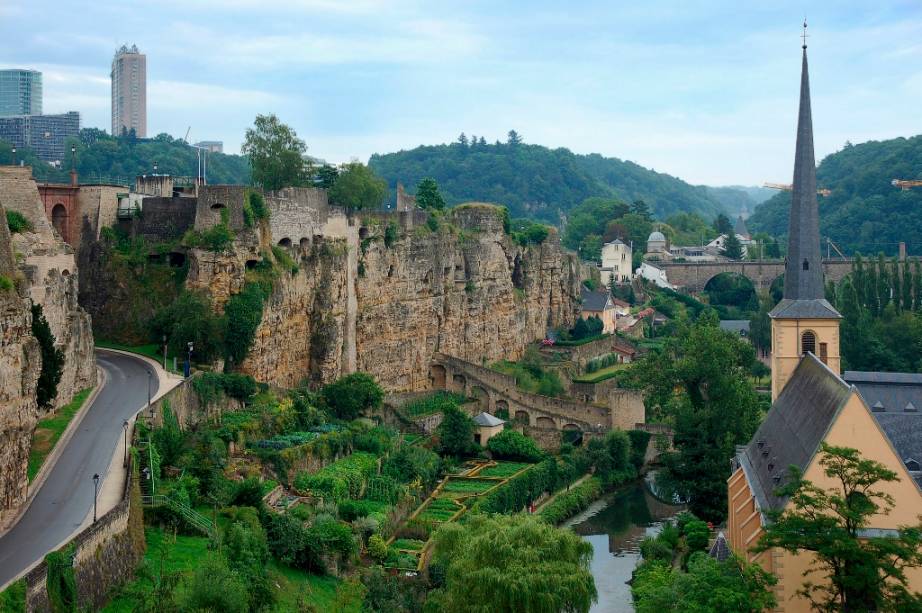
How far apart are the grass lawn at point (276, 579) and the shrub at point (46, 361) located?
6.62 m

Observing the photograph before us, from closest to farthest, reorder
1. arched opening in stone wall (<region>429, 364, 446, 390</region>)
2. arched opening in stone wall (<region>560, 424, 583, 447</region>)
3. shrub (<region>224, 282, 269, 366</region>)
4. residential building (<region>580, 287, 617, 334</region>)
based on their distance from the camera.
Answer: shrub (<region>224, 282, 269, 366</region>) < arched opening in stone wall (<region>560, 424, 583, 447</region>) < arched opening in stone wall (<region>429, 364, 446, 390</region>) < residential building (<region>580, 287, 617, 334</region>)

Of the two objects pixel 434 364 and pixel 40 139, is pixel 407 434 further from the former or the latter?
pixel 40 139

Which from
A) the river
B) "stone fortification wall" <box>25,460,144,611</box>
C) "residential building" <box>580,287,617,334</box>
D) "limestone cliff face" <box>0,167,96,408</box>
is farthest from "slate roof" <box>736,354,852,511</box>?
"residential building" <box>580,287,617,334</box>

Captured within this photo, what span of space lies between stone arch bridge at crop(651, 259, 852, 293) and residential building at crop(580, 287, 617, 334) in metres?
29.3

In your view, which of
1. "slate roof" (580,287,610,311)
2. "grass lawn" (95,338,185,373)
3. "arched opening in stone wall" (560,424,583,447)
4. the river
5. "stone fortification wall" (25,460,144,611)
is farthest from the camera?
"slate roof" (580,287,610,311)

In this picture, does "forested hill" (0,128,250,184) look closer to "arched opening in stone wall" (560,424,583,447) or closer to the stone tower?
"arched opening in stone wall" (560,424,583,447)

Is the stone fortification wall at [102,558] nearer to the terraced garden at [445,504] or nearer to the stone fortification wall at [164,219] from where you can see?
the terraced garden at [445,504]

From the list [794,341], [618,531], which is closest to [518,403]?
[618,531]

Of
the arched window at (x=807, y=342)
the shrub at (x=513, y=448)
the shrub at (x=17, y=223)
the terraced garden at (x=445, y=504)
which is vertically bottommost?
the terraced garden at (x=445, y=504)

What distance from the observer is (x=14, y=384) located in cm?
3181

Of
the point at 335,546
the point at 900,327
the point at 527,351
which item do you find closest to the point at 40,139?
the point at 527,351

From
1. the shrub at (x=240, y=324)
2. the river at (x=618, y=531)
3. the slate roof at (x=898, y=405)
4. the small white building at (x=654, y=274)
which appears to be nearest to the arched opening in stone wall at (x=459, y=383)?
the river at (x=618, y=531)

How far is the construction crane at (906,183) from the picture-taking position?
16200cm

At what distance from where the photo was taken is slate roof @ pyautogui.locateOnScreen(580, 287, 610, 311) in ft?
338
